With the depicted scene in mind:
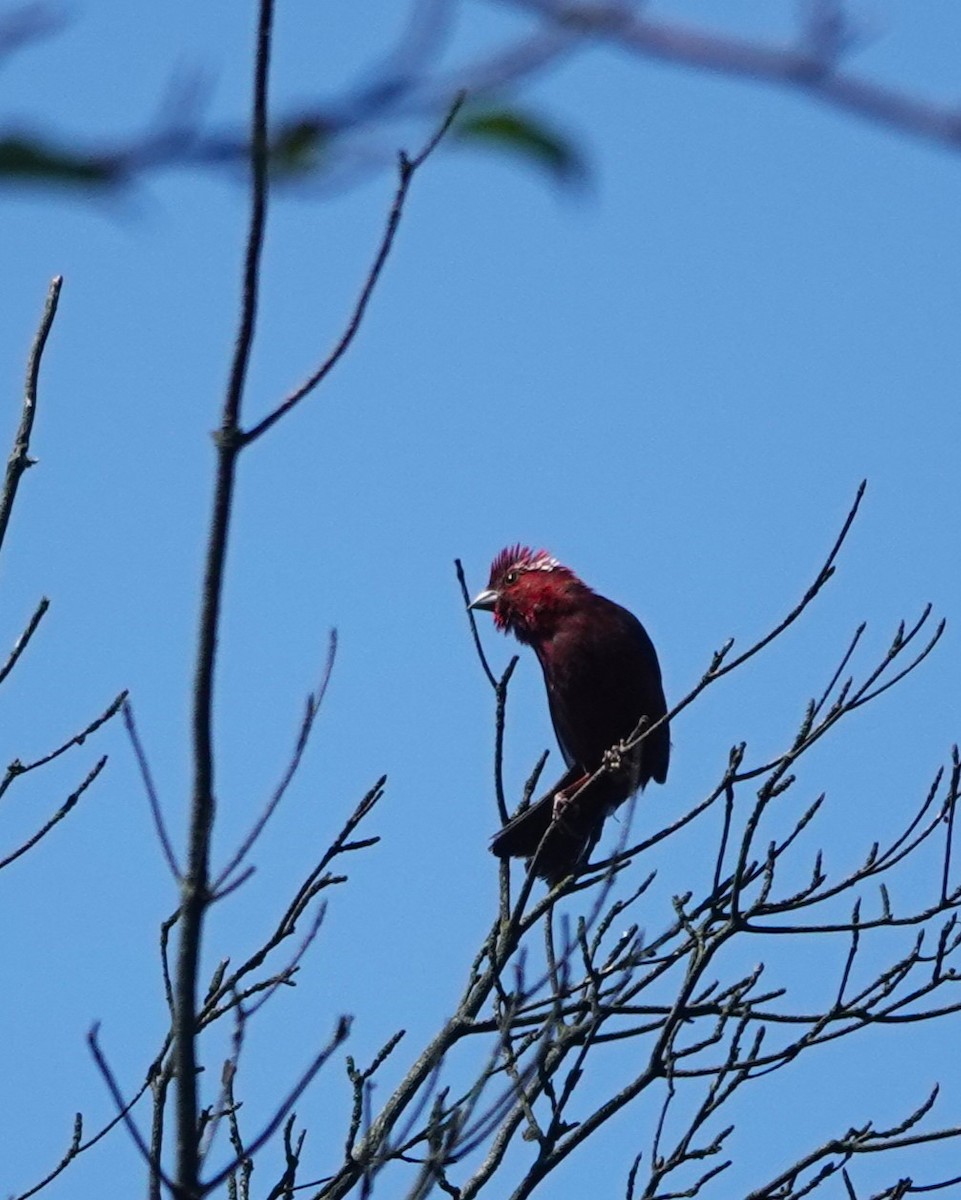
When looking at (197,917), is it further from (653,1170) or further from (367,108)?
(653,1170)

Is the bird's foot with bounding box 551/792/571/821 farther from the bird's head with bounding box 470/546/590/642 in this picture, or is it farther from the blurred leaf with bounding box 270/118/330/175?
the blurred leaf with bounding box 270/118/330/175

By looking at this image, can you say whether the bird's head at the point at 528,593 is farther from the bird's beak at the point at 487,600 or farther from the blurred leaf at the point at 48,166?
the blurred leaf at the point at 48,166

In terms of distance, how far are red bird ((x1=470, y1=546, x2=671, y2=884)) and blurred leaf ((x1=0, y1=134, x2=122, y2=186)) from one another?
4.92 meters

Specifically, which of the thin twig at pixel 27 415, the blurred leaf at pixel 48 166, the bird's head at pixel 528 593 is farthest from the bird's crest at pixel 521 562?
the blurred leaf at pixel 48 166

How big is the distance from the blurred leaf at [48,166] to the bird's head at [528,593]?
6.39m

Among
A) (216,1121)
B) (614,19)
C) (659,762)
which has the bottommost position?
(614,19)

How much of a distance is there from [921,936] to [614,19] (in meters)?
4.03

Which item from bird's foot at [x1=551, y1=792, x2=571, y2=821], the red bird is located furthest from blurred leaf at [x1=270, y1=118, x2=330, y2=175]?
the red bird

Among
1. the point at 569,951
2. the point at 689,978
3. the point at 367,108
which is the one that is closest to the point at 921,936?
the point at 689,978

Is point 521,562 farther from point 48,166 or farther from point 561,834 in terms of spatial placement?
point 48,166

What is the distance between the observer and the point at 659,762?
693cm

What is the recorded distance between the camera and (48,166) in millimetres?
1001

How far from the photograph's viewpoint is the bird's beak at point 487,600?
777 cm

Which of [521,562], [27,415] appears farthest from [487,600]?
[27,415]
